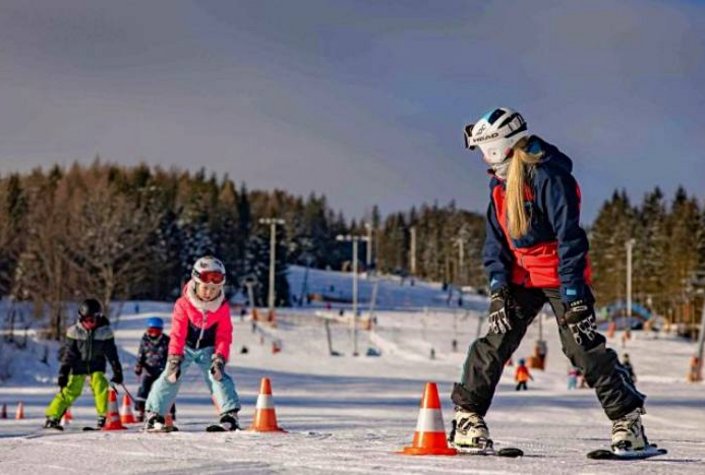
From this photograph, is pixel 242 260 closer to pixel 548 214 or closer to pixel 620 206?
pixel 620 206

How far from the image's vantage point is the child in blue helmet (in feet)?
52.3

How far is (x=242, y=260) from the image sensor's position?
130 metres

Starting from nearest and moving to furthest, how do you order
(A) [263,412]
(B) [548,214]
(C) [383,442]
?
(B) [548,214] < (C) [383,442] < (A) [263,412]

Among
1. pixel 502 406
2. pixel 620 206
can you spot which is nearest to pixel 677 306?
pixel 620 206

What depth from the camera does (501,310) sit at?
7281 mm

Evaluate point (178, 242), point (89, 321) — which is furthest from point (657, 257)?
point (89, 321)

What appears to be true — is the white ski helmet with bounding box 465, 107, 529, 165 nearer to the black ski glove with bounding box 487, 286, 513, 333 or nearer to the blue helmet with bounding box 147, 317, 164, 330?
the black ski glove with bounding box 487, 286, 513, 333

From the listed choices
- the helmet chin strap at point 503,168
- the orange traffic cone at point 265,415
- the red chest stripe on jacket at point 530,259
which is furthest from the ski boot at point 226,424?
the helmet chin strap at point 503,168

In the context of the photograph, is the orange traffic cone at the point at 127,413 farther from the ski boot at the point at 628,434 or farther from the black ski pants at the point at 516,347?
the ski boot at the point at 628,434

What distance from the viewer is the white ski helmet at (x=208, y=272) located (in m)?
10.8

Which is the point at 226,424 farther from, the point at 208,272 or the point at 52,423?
the point at 52,423

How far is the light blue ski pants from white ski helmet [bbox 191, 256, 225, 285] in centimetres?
78

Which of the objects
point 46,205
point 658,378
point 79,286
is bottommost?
point 658,378

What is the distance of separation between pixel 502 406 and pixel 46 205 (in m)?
47.2
